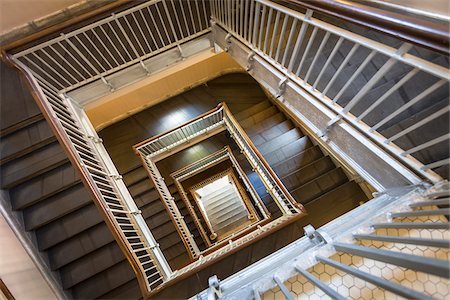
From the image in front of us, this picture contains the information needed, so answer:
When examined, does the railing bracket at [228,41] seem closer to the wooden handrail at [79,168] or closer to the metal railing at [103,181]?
the metal railing at [103,181]

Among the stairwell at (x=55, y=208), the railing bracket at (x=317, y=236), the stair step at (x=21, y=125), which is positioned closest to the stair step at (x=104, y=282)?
the stairwell at (x=55, y=208)

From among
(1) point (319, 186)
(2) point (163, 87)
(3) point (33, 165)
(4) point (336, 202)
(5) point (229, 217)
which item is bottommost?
(4) point (336, 202)

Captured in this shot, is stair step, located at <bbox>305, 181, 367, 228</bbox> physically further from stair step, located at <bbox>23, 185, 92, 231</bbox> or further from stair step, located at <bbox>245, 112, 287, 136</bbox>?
stair step, located at <bbox>23, 185, 92, 231</bbox>

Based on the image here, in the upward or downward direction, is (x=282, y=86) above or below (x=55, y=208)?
below

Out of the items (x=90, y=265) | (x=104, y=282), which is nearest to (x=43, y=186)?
(x=90, y=265)

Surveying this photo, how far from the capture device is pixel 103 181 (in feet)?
12.9

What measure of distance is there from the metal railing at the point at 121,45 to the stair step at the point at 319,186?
3413 mm

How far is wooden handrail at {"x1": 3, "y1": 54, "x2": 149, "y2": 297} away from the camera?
9.86ft

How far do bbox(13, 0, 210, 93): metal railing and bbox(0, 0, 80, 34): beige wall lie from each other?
2.32 ft

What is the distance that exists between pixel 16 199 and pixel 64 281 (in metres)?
1.38

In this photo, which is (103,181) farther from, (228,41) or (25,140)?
(228,41)

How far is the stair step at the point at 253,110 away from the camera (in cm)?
677

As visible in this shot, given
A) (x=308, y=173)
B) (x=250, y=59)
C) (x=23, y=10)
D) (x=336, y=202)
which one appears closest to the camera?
(x=250, y=59)

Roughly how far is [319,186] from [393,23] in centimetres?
407
